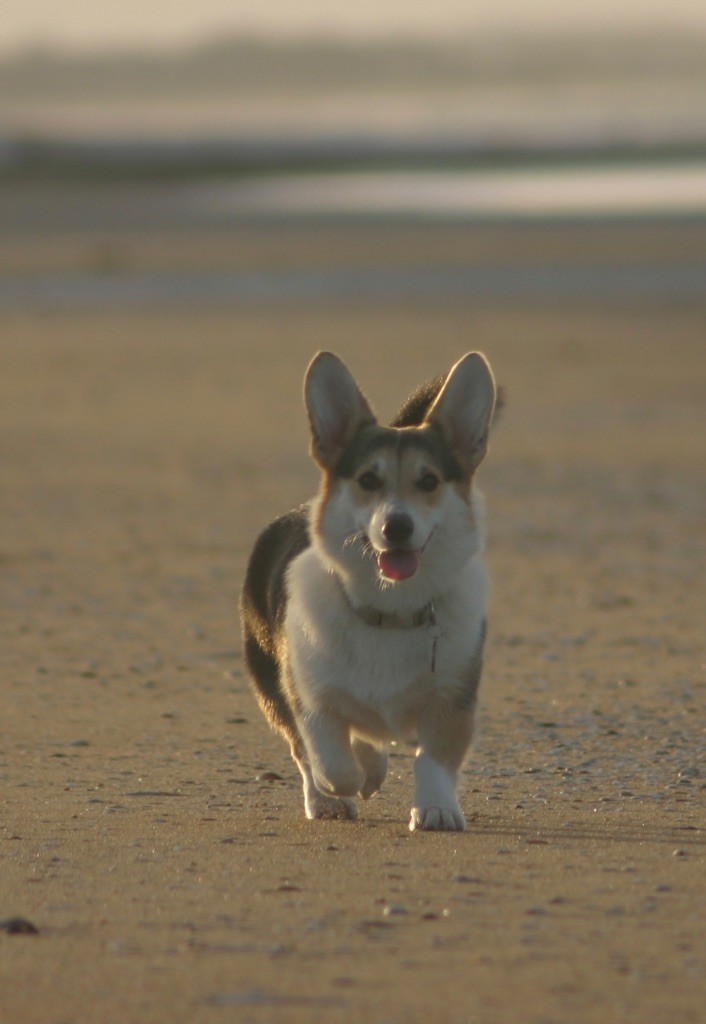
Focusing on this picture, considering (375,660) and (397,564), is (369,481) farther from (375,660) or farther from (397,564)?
(375,660)

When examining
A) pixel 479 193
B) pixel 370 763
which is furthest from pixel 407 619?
pixel 479 193

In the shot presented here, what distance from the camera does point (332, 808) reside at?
6094 millimetres

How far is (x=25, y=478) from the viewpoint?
14211 millimetres

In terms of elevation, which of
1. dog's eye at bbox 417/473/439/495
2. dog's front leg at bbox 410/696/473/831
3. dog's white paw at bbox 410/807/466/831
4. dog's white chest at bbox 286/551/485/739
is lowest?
dog's white paw at bbox 410/807/466/831

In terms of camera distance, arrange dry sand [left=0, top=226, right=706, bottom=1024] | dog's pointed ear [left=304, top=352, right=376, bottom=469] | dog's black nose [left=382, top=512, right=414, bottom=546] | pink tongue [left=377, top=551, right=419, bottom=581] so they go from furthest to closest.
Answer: dog's pointed ear [left=304, top=352, right=376, bottom=469]
pink tongue [left=377, top=551, right=419, bottom=581]
dog's black nose [left=382, top=512, right=414, bottom=546]
dry sand [left=0, top=226, right=706, bottom=1024]

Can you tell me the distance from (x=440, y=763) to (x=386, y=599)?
0.49 m

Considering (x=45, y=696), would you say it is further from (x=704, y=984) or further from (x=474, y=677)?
(x=704, y=984)

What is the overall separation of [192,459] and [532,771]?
8592 millimetres

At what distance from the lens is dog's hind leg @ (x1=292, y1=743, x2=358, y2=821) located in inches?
240

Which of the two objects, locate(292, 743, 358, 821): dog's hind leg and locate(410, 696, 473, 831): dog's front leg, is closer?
locate(410, 696, 473, 831): dog's front leg

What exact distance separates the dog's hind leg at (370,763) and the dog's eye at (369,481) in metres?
0.80

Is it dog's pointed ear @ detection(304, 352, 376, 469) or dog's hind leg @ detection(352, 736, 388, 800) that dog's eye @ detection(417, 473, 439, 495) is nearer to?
dog's pointed ear @ detection(304, 352, 376, 469)

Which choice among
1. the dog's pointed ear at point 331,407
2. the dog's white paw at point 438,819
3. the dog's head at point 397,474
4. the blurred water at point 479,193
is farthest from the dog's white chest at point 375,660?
the blurred water at point 479,193

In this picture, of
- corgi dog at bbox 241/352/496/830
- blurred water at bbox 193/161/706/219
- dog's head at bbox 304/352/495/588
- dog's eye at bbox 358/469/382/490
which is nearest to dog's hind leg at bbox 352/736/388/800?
corgi dog at bbox 241/352/496/830
